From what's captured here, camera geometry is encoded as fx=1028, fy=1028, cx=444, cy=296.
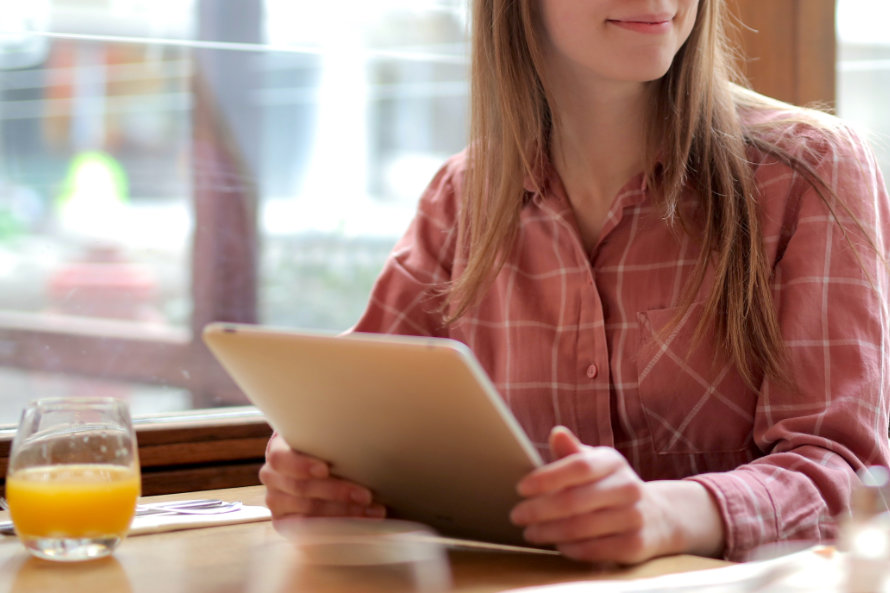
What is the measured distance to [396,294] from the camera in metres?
1.40

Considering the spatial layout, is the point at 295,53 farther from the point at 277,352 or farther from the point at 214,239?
the point at 277,352

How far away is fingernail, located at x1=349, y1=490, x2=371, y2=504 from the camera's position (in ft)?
3.11

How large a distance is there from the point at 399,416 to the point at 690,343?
0.50m

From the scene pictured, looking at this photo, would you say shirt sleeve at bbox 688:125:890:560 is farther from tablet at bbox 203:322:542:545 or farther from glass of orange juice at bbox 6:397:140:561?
glass of orange juice at bbox 6:397:140:561

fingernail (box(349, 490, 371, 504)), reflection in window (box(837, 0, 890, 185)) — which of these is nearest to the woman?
fingernail (box(349, 490, 371, 504))

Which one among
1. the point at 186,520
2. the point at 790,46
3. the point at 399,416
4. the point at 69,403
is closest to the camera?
the point at 399,416

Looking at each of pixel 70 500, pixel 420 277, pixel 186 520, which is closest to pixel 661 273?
pixel 420 277

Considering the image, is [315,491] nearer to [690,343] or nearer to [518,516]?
[518,516]

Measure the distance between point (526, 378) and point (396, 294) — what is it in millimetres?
234

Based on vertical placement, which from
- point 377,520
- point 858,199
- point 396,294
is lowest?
point 377,520

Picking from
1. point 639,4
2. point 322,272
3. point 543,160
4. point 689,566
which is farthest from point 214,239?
point 689,566

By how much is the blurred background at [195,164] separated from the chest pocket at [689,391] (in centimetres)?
51

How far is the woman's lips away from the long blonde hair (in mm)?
108

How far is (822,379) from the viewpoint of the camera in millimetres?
1073
